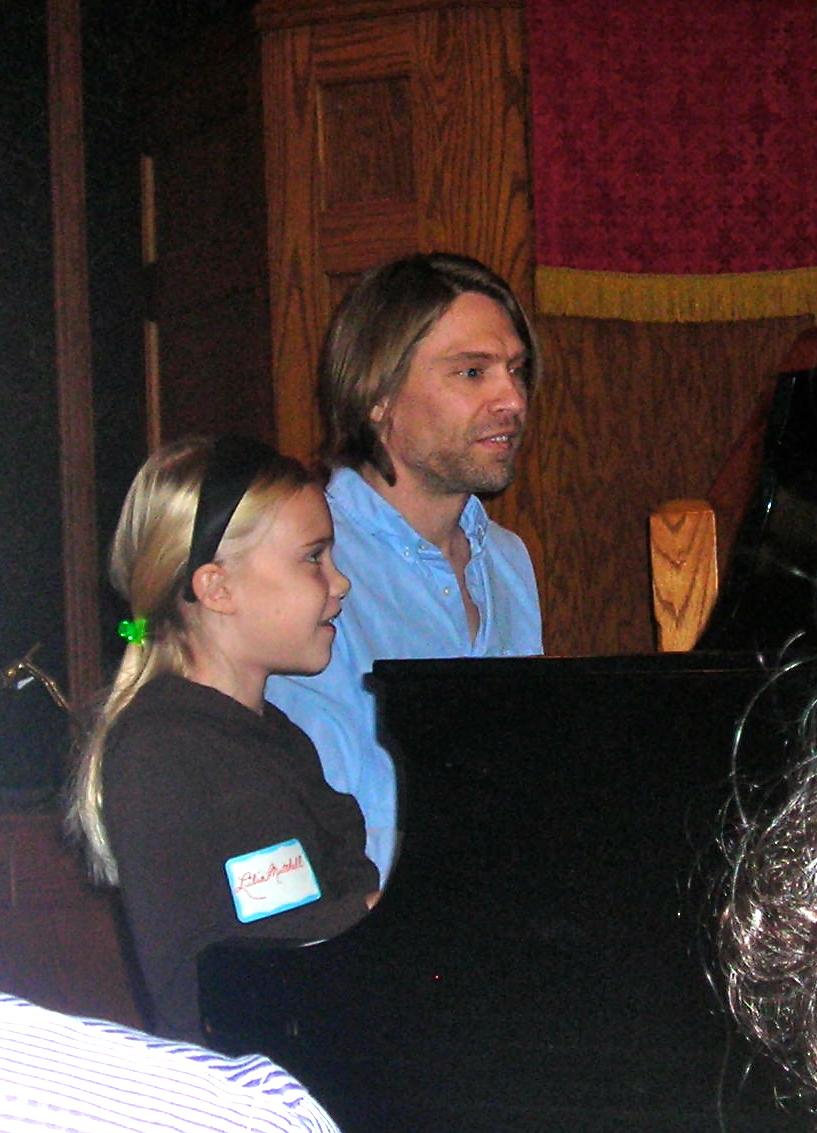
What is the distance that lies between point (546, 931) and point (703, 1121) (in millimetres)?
186

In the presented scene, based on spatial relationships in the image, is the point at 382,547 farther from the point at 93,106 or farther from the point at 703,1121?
the point at 93,106

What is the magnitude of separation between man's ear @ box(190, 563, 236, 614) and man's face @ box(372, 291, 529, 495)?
0.48m

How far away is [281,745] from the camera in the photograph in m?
1.65

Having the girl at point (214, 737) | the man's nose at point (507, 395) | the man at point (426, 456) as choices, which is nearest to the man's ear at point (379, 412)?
the man at point (426, 456)

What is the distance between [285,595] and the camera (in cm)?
171

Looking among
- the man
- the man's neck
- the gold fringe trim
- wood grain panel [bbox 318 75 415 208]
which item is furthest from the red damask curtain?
the man's neck

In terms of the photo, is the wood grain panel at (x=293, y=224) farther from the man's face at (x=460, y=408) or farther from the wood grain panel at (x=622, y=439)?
the man's face at (x=460, y=408)

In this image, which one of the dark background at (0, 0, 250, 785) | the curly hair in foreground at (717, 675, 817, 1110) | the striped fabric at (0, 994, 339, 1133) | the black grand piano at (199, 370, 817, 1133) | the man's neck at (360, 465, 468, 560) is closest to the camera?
the striped fabric at (0, 994, 339, 1133)

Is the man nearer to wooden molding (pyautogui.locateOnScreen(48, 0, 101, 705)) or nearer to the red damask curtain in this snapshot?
the red damask curtain

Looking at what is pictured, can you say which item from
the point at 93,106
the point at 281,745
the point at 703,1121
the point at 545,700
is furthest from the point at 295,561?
the point at 93,106

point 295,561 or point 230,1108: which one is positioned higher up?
point 295,561

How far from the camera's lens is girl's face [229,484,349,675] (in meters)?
1.70

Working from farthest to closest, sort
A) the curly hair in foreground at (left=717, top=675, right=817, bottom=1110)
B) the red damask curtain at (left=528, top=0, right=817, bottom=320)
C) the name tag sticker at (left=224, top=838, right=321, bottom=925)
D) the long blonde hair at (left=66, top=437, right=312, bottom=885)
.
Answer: the red damask curtain at (left=528, top=0, right=817, bottom=320) → the long blonde hair at (left=66, top=437, right=312, bottom=885) → the name tag sticker at (left=224, top=838, right=321, bottom=925) → the curly hair in foreground at (left=717, top=675, right=817, bottom=1110)

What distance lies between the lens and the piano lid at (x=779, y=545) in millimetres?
1422
